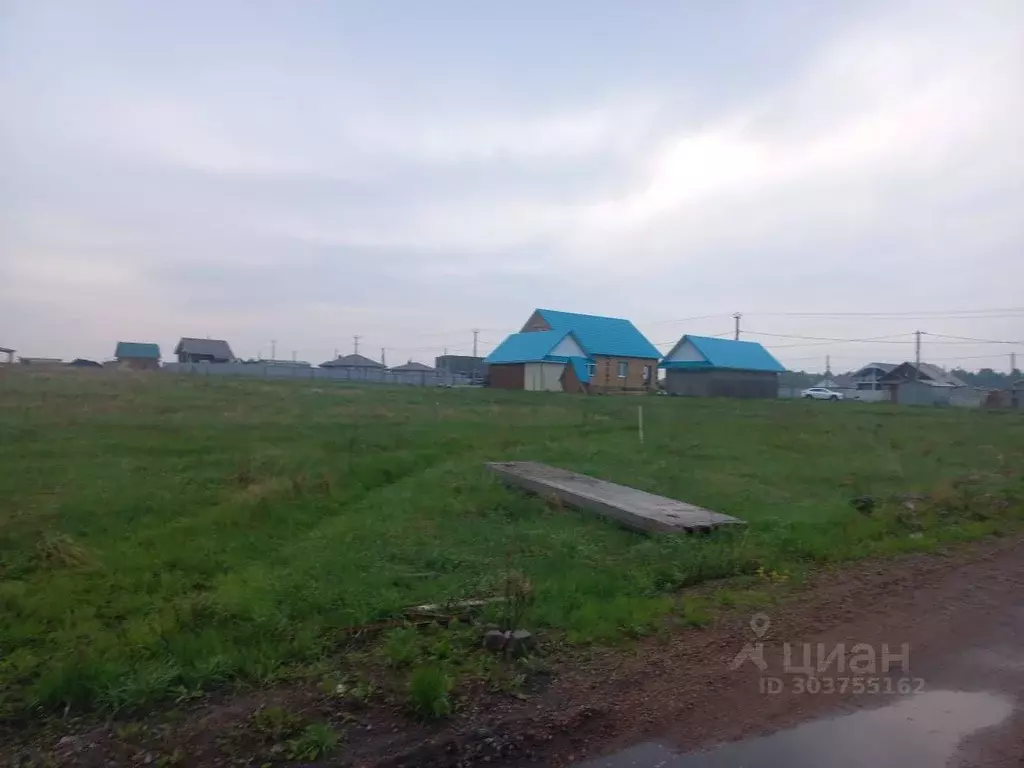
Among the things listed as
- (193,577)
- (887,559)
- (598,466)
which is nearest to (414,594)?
(193,577)

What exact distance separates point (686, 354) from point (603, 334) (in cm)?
754

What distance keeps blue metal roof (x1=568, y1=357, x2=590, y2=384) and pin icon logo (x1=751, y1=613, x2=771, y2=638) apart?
40.5 metres

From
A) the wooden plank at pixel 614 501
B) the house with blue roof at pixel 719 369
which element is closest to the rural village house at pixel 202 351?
the house with blue roof at pixel 719 369

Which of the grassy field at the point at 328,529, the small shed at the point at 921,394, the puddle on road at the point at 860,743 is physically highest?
the small shed at the point at 921,394

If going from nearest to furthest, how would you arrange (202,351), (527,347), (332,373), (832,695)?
(832,695) < (527,347) < (332,373) < (202,351)

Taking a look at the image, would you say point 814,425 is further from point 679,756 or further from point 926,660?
point 679,756

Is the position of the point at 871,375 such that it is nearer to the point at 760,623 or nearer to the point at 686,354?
the point at 686,354

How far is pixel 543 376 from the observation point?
4697 centimetres

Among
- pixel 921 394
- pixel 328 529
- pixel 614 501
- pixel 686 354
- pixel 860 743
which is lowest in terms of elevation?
pixel 860 743

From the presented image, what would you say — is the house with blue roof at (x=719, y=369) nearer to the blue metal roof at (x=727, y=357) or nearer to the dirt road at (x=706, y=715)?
the blue metal roof at (x=727, y=357)

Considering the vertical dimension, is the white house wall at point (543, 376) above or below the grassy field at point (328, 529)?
above

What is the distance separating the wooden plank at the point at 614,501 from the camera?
28.1 feet

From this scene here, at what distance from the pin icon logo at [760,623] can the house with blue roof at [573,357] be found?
40010 millimetres

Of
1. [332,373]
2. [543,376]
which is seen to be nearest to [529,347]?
[543,376]
